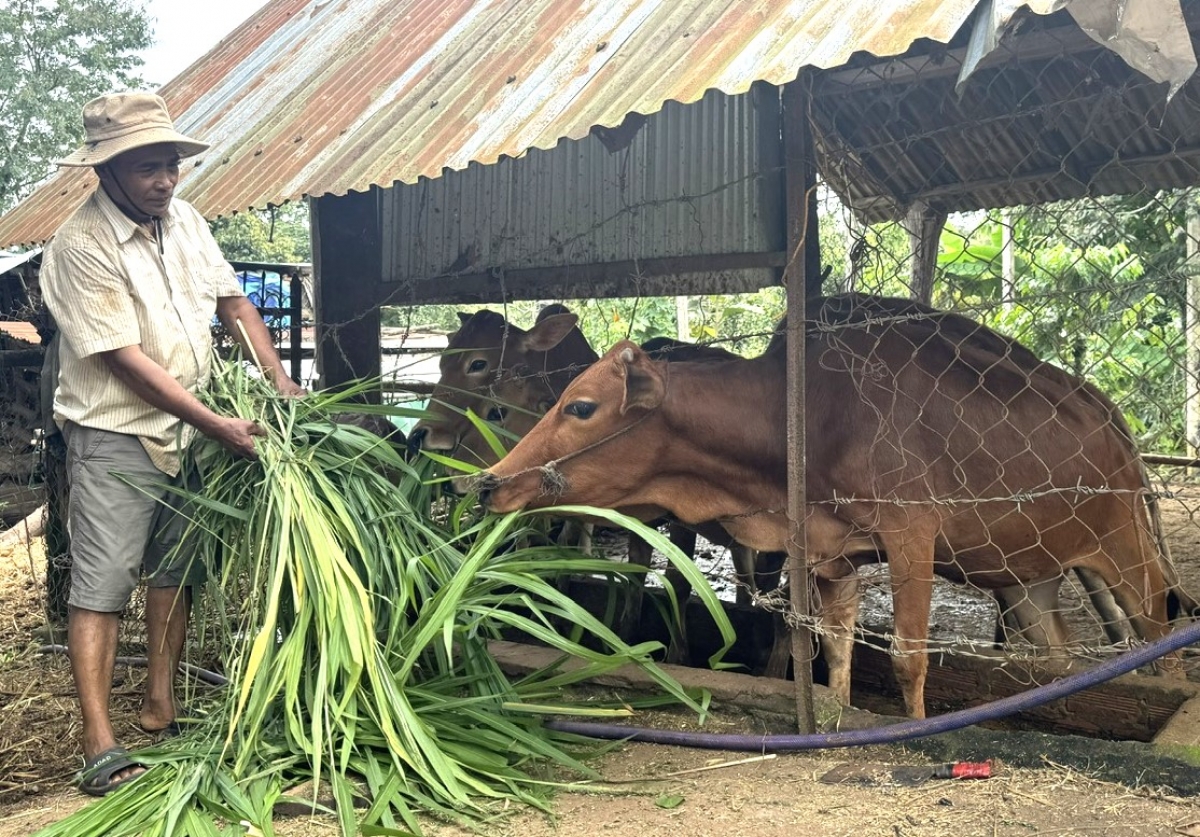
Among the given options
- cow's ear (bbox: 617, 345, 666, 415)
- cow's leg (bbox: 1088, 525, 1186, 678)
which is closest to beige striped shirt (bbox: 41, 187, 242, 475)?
cow's ear (bbox: 617, 345, 666, 415)

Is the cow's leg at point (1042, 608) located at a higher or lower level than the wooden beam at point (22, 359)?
lower

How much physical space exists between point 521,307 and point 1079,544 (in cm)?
804

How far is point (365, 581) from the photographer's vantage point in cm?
367

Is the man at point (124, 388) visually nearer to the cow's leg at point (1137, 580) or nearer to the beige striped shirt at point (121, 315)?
the beige striped shirt at point (121, 315)

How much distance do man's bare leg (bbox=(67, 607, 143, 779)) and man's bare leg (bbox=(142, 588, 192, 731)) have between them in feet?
0.59

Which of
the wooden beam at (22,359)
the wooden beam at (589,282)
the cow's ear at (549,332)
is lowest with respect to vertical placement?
the wooden beam at (22,359)

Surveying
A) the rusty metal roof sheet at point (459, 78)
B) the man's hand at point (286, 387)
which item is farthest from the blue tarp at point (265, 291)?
the man's hand at point (286, 387)

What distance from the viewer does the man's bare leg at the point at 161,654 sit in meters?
4.04

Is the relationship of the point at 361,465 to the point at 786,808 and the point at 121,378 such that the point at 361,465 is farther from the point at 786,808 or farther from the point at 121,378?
the point at 786,808

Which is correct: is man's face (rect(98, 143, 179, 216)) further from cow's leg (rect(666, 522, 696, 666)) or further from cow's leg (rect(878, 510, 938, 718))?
cow's leg (rect(878, 510, 938, 718))

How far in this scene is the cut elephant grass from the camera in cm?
310

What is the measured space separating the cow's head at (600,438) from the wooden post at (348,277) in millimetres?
2510

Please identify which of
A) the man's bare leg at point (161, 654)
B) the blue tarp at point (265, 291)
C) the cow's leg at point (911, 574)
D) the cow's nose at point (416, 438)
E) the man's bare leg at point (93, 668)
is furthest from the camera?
the blue tarp at point (265, 291)

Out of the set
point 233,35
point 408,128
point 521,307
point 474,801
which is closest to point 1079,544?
point 474,801
